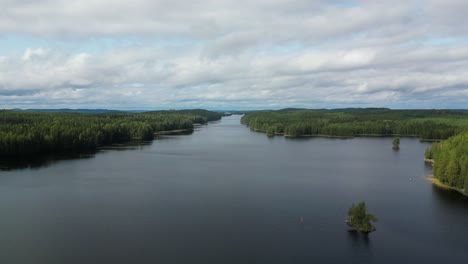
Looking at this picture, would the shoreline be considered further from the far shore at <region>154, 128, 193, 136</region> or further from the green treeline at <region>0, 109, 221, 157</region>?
the far shore at <region>154, 128, 193, 136</region>

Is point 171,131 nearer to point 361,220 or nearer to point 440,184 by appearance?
point 440,184

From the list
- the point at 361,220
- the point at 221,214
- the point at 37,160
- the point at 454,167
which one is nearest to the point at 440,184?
the point at 454,167

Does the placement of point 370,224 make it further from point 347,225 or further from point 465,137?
point 465,137

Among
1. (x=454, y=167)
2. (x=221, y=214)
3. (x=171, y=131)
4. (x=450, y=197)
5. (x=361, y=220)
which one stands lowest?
(x=221, y=214)

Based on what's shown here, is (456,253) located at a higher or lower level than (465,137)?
lower

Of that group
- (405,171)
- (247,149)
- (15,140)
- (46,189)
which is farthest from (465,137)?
(15,140)

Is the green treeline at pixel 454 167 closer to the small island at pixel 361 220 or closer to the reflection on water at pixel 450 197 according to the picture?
→ the reflection on water at pixel 450 197

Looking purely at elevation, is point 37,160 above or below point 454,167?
below
